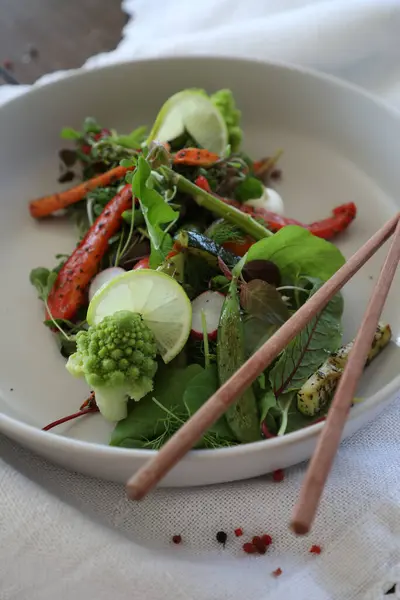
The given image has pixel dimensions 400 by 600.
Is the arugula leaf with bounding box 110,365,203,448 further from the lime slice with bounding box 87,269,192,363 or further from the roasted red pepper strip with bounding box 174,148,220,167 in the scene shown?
the roasted red pepper strip with bounding box 174,148,220,167

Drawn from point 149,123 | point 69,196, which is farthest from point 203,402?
point 149,123

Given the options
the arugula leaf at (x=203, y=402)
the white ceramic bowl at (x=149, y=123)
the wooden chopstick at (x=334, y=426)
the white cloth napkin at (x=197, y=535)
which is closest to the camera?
the wooden chopstick at (x=334, y=426)

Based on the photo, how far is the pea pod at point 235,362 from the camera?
1.12m

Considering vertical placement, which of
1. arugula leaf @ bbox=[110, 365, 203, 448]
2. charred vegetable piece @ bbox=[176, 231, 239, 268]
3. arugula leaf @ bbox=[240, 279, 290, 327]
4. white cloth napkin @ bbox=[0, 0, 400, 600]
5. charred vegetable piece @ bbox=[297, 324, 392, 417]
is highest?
charred vegetable piece @ bbox=[176, 231, 239, 268]

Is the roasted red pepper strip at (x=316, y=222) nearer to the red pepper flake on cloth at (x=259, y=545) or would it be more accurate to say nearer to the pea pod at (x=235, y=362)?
the pea pod at (x=235, y=362)

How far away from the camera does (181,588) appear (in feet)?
3.34

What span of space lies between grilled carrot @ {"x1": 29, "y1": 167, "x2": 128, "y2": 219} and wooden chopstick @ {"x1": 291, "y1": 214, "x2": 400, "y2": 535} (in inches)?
30.1

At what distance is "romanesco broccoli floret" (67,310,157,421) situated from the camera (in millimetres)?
1144

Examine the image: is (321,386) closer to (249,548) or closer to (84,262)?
(249,548)

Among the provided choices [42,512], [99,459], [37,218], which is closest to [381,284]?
[99,459]

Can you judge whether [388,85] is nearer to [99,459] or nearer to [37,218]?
[37,218]

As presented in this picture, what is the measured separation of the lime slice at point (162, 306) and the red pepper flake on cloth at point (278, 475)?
0.89 ft

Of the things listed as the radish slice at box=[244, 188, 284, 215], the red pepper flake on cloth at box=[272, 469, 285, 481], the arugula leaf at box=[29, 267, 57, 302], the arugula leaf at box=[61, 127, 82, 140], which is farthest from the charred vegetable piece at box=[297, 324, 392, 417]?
the arugula leaf at box=[61, 127, 82, 140]

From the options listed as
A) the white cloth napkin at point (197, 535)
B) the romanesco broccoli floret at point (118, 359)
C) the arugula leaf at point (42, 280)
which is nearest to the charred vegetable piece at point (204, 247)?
the romanesco broccoli floret at point (118, 359)
